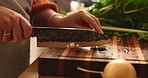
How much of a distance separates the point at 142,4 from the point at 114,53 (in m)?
0.49

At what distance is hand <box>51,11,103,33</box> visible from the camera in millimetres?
888

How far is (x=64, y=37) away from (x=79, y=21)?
20cm

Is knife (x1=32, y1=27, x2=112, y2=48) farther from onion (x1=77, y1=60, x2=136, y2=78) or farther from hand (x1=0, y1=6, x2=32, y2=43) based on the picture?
onion (x1=77, y1=60, x2=136, y2=78)

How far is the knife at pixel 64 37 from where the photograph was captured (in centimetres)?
71

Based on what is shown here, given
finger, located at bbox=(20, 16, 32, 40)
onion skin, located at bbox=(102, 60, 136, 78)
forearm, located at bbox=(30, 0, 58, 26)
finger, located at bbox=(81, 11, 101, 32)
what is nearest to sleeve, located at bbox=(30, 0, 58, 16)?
forearm, located at bbox=(30, 0, 58, 26)

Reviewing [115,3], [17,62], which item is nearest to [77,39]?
[17,62]

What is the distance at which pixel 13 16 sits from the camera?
0.60 metres

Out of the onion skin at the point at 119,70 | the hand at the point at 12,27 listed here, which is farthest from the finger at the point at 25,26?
the onion skin at the point at 119,70

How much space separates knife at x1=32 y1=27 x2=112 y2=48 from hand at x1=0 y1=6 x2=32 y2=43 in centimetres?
9

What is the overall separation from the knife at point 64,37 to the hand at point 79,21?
0.42 ft

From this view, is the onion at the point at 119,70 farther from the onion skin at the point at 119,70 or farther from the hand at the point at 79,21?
the hand at the point at 79,21

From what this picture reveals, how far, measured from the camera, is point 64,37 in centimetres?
73

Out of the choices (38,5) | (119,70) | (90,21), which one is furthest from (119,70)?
(38,5)

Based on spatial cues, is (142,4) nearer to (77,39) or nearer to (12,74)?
(77,39)
